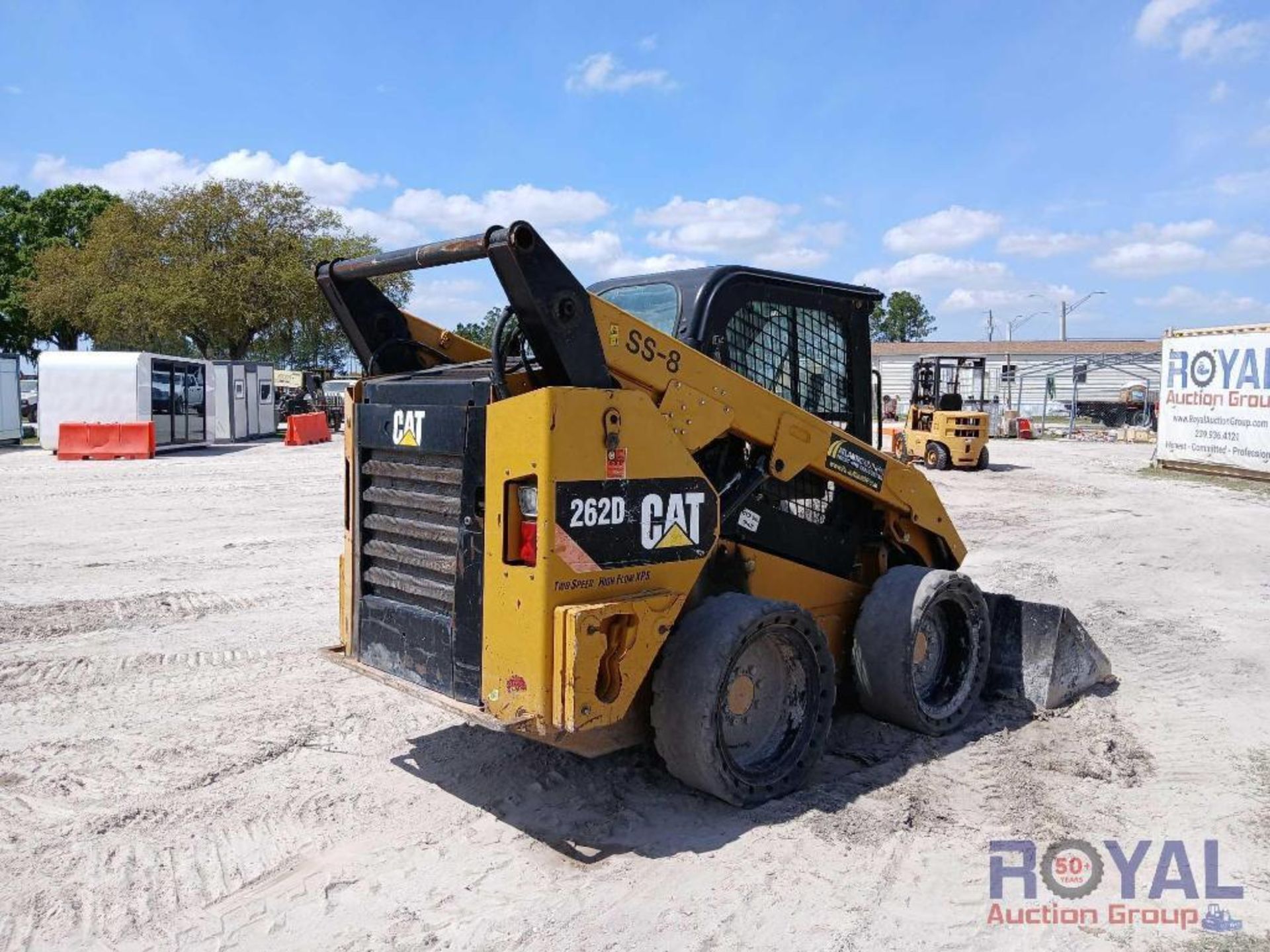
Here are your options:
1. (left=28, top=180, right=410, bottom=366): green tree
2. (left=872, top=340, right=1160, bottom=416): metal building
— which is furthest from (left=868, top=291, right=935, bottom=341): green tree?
(left=28, top=180, right=410, bottom=366): green tree

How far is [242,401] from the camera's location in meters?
30.2

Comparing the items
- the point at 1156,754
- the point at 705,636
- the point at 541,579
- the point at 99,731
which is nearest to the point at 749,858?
the point at 705,636

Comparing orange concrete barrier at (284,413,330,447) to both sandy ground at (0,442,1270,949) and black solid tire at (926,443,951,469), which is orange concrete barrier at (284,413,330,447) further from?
sandy ground at (0,442,1270,949)

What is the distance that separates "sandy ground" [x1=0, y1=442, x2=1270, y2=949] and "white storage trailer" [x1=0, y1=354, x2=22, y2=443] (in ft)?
73.5

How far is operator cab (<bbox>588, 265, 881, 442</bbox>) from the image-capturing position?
470 centimetres

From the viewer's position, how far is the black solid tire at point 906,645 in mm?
5012

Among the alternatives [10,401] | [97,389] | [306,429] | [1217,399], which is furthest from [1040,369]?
[10,401]

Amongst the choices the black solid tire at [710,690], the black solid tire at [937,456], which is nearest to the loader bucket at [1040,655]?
the black solid tire at [710,690]

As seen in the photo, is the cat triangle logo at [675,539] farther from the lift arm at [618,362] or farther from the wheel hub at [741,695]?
the wheel hub at [741,695]

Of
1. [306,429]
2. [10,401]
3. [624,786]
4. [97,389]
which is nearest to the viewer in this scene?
[624,786]

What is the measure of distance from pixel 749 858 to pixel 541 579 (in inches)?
54.6

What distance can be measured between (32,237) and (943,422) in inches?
1723

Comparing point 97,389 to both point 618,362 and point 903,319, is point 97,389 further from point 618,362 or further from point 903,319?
point 903,319

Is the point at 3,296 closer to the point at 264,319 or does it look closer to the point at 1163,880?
the point at 264,319
